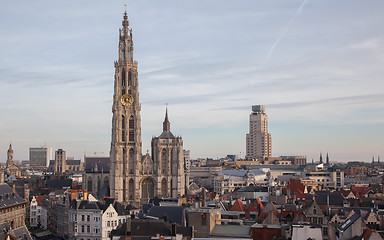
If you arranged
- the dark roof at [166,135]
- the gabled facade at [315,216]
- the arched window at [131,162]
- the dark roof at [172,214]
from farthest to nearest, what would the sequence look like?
the dark roof at [166,135]
the arched window at [131,162]
the dark roof at [172,214]
the gabled facade at [315,216]

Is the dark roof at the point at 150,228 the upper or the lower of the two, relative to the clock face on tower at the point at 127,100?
lower

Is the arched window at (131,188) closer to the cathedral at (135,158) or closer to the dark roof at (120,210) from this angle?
the cathedral at (135,158)

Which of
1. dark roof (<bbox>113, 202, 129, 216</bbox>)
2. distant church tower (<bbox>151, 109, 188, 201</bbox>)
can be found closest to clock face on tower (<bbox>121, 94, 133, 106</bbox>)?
distant church tower (<bbox>151, 109, 188, 201</bbox>)

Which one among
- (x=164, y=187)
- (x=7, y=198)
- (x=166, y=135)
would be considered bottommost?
(x=164, y=187)

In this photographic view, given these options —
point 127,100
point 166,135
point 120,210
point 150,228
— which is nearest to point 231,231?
point 150,228

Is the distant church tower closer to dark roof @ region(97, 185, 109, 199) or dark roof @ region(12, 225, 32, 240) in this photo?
dark roof @ region(97, 185, 109, 199)

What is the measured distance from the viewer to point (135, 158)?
606ft

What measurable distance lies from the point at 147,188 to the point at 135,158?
10706mm

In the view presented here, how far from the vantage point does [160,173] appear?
185 metres

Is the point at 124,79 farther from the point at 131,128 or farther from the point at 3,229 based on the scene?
the point at 3,229

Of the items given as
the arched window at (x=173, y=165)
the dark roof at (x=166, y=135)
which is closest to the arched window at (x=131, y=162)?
the dark roof at (x=166, y=135)

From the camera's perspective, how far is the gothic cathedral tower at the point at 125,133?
183m

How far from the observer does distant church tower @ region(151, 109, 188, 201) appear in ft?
605


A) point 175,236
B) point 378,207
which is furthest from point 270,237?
point 378,207
